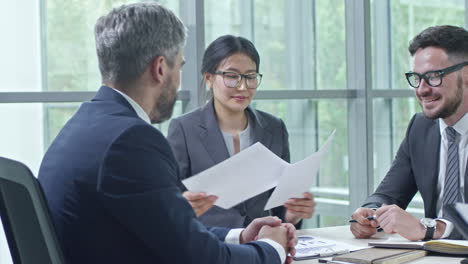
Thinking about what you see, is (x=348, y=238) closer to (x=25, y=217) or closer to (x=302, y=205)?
(x=302, y=205)

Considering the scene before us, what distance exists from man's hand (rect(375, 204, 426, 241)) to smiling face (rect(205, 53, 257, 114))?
105cm

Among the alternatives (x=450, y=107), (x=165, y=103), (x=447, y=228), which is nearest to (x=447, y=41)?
(x=450, y=107)

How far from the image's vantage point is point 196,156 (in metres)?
3.29

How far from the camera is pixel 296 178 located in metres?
2.34

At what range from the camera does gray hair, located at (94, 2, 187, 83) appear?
1.86 m

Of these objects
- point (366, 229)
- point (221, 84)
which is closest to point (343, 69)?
point (221, 84)

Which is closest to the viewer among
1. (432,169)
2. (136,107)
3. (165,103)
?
(136,107)

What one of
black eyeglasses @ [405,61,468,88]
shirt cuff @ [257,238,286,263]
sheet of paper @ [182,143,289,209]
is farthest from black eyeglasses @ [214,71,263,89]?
shirt cuff @ [257,238,286,263]

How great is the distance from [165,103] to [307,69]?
3964 mm

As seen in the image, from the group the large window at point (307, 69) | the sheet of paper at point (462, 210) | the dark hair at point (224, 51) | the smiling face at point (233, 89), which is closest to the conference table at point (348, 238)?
the sheet of paper at point (462, 210)

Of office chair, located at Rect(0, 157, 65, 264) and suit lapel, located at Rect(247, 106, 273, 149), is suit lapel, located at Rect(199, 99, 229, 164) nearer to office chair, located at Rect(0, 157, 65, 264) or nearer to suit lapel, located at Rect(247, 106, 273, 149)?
suit lapel, located at Rect(247, 106, 273, 149)

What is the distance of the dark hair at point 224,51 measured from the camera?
3.43 meters

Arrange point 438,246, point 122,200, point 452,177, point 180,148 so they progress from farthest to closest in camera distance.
A: point 180,148, point 452,177, point 438,246, point 122,200

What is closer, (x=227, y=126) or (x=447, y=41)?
(x=447, y=41)
